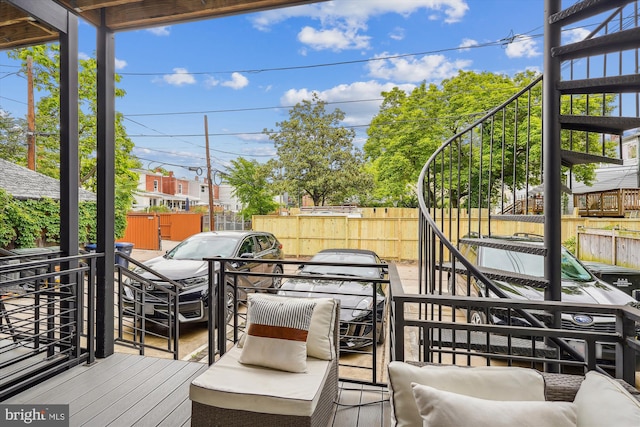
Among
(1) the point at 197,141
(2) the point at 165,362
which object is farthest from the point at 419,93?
(2) the point at 165,362

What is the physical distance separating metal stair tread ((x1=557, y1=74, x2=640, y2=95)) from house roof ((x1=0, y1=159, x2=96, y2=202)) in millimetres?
7364

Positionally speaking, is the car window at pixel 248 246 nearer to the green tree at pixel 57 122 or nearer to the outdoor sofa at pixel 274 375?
the outdoor sofa at pixel 274 375

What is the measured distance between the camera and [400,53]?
8.32 metres

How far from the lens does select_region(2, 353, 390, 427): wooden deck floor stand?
171 cm

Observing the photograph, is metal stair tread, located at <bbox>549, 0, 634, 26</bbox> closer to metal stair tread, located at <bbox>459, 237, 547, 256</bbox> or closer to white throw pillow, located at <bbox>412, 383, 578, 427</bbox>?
metal stair tread, located at <bbox>459, 237, 547, 256</bbox>

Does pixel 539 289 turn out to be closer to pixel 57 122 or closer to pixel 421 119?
pixel 421 119

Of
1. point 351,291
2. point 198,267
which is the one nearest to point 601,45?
point 351,291

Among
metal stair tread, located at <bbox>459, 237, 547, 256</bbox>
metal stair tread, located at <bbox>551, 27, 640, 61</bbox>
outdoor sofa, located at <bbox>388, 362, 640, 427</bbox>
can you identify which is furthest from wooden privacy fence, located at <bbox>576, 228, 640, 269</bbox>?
outdoor sofa, located at <bbox>388, 362, 640, 427</bbox>

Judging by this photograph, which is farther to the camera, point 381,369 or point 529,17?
point 529,17

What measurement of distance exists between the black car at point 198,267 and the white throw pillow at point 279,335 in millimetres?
1116

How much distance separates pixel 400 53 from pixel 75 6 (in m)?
7.57

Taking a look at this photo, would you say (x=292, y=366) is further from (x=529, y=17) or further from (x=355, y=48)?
(x=355, y=48)

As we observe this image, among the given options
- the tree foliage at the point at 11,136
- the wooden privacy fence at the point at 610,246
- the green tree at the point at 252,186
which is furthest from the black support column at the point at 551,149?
the green tree at the point at 252,186

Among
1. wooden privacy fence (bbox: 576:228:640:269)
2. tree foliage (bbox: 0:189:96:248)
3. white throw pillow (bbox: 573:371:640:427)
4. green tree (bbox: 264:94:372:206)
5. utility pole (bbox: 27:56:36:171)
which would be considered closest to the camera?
white throw pillow (bbox: 573:371:640:427)
